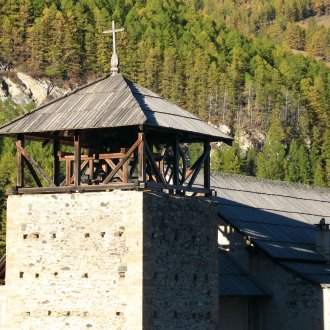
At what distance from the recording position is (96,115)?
35750 mm

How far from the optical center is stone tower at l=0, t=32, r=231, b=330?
34500 millimetres

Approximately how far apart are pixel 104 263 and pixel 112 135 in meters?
4.36

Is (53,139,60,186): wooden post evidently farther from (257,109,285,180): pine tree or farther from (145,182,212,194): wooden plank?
(257,109,285,180): pine tree

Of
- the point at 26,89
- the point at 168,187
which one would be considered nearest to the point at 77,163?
the point at 168,187

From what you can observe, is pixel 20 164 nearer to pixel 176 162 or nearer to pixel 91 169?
pixel 91 169

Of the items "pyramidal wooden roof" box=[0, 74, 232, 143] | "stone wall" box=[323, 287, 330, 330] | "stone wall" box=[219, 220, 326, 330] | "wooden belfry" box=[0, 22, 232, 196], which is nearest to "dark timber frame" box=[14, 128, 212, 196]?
"wooden belfry" box=[0, 22, 232, 196]

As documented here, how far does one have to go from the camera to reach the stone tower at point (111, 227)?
34500 millimetres

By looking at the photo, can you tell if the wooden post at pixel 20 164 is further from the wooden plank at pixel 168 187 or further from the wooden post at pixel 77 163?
the wooden plank at pixel 168 187

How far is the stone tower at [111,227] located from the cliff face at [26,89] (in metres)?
120

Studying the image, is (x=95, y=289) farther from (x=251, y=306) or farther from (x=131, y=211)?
(x=251, y=306)

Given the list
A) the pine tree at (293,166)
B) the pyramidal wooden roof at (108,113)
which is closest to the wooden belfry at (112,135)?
the pyramidal wooden roof at (108,113)

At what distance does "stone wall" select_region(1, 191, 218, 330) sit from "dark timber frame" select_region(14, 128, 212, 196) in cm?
30

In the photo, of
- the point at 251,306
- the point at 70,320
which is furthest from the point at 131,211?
the point at 251,306

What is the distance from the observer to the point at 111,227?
34.8 meters
